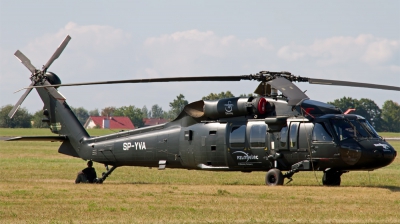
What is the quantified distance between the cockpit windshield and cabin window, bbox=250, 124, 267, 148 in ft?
7.40

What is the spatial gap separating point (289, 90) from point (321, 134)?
170 centimetres

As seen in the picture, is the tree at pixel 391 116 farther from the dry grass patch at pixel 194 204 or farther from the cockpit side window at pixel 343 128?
the dry grass patch at pixel 194 204

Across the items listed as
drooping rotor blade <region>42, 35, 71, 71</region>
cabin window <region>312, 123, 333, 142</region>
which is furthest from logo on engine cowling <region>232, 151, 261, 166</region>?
drooping rotor blade <region>42, 35, 71, 71</region>

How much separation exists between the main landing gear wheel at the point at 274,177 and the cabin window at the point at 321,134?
156 cm

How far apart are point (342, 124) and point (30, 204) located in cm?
969

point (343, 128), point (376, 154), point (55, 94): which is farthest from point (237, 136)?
point (55, 94)

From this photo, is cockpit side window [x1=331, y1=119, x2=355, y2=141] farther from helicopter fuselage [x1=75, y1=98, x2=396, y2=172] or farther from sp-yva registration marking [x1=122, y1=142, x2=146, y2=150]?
sp-yva registration marking [x1=122, y1=142, x2=146, y2=150]

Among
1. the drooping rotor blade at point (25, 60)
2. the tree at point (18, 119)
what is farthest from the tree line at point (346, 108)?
the drooping rotor blade at point (25, 60)

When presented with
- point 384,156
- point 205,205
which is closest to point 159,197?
point 205,205

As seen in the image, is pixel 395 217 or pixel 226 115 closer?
pixel 395 217

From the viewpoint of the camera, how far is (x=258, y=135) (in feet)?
74.1

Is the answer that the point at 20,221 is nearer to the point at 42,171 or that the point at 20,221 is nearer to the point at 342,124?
the point at 342,124

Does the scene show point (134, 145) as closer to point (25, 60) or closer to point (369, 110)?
point (25, 60)

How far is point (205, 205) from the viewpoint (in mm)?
17016
